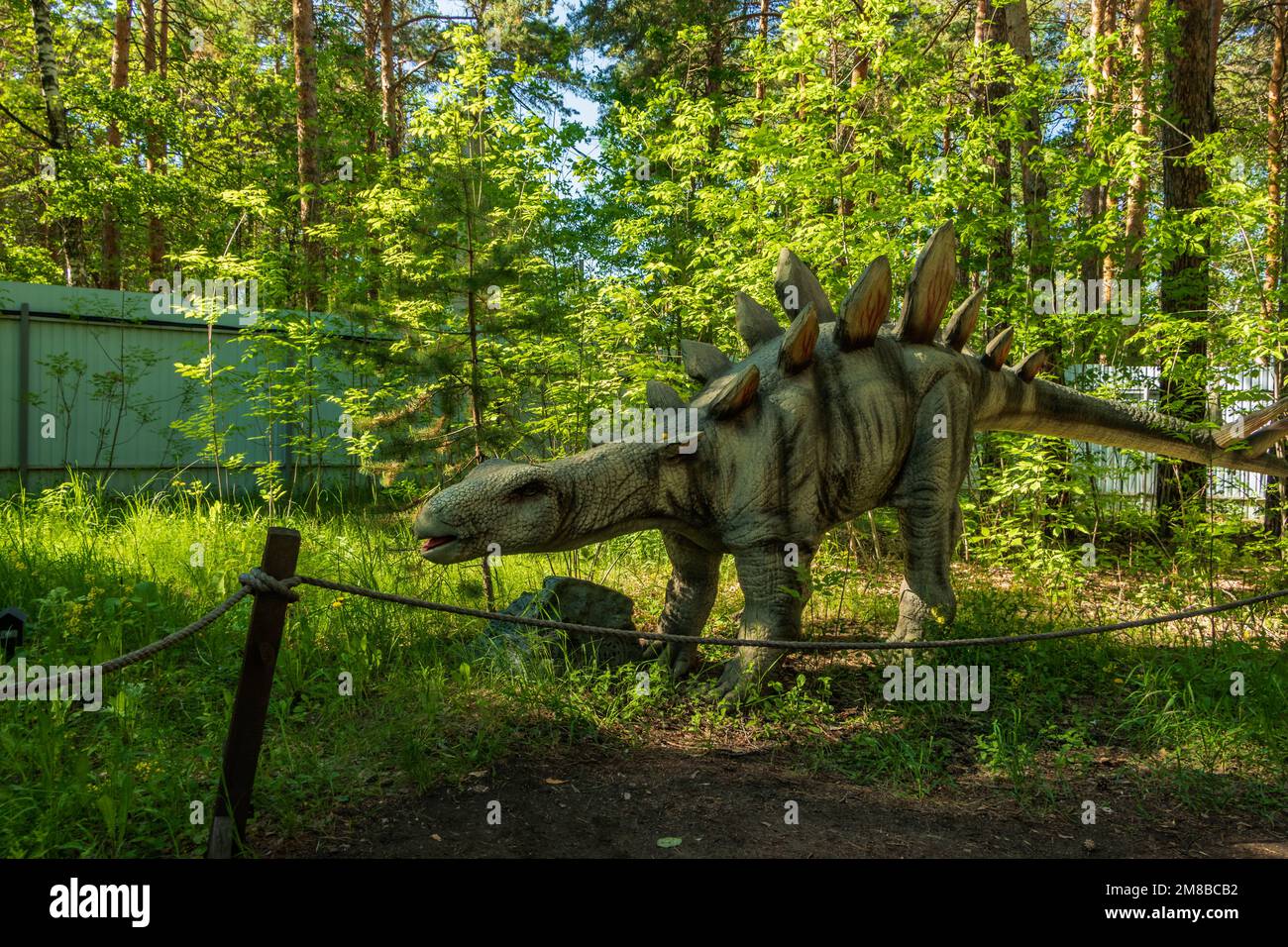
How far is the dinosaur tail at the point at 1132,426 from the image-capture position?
515 cm

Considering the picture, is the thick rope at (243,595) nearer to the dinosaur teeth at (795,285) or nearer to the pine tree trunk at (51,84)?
the dinosaur teeth at (795,285)

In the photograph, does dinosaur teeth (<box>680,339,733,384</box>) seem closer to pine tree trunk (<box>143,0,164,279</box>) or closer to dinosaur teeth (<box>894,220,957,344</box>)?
dinosaur teeth (<box>894,220,957,344</box>)

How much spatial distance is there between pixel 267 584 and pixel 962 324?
385 centimetres

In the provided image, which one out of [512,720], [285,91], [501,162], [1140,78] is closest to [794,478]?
[512,720]

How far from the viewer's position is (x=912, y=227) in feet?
20.2

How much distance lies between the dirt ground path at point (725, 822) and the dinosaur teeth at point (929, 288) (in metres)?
2.26

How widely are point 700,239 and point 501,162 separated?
1977 mm

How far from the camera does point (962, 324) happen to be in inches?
188

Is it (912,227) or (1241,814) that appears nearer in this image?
(1241,814)

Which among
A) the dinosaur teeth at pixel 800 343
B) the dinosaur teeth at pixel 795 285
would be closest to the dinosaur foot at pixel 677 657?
the dinosaur teeth at pixel 800 343

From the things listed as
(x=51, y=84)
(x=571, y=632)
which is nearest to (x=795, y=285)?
(x=571, y=632)

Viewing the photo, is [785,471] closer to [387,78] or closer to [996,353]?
[996,353]

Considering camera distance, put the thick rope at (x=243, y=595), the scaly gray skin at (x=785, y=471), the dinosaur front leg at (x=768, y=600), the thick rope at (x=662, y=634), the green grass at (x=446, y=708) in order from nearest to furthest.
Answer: the thick rope at (x=243, y=595), the thick rope at (x=662, y=634), the green grass at (x=446, y=708), the scaly gray skin at (x=785, y=471), the dinosaur front leg at (x=768, y=600)

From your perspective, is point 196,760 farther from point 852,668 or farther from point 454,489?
point 852,668
